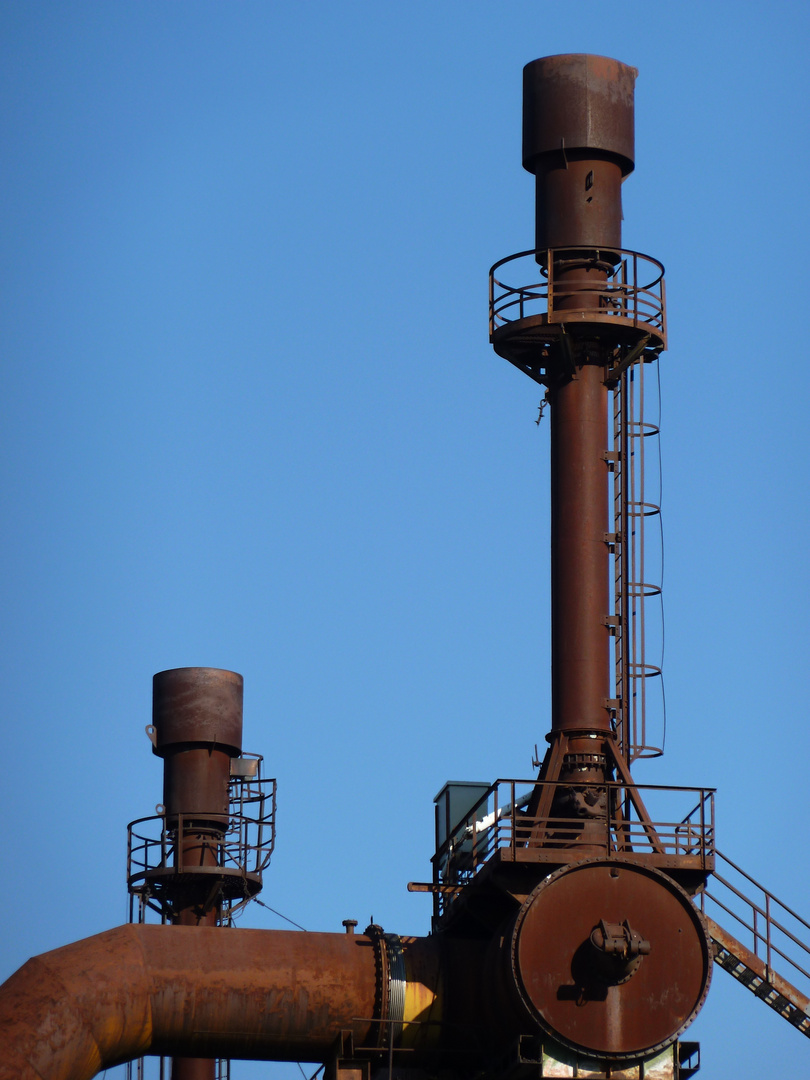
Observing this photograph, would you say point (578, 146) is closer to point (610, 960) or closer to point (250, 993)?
point (610, 960)

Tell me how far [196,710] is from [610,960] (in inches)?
582

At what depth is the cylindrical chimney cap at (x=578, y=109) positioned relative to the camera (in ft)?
124

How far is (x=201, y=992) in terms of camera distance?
32594 mm

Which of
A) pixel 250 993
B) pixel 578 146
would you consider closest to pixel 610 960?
pixel 250 993

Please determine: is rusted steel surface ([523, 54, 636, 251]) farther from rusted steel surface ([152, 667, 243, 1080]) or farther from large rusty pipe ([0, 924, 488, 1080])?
large rusty pipe ([0, 924, 488, 1080])

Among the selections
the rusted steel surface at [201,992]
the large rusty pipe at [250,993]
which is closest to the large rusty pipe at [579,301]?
the large rusty pipe at [250,993]

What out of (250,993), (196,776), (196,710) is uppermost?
(196,710)

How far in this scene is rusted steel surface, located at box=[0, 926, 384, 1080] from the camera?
31.6 meters

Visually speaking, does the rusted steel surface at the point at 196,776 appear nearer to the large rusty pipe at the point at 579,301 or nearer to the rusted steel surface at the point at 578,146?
the large rusty pipe at the point at 579,301

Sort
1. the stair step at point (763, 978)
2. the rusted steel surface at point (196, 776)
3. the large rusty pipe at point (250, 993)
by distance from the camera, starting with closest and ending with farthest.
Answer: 1. the large rusty pipe at point (250, 993)
2. the stair step at point (763, 978)
3. the rusted steel surface at point (196, 776)

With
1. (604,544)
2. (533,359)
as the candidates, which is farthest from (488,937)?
(533,359)

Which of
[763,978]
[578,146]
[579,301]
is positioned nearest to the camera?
[763,978]

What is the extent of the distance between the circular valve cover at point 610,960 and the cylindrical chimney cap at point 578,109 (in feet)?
44.2

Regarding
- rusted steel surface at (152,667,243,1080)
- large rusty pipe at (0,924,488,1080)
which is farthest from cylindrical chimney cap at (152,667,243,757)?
large rusty pipe at (0,924,488,1080)
